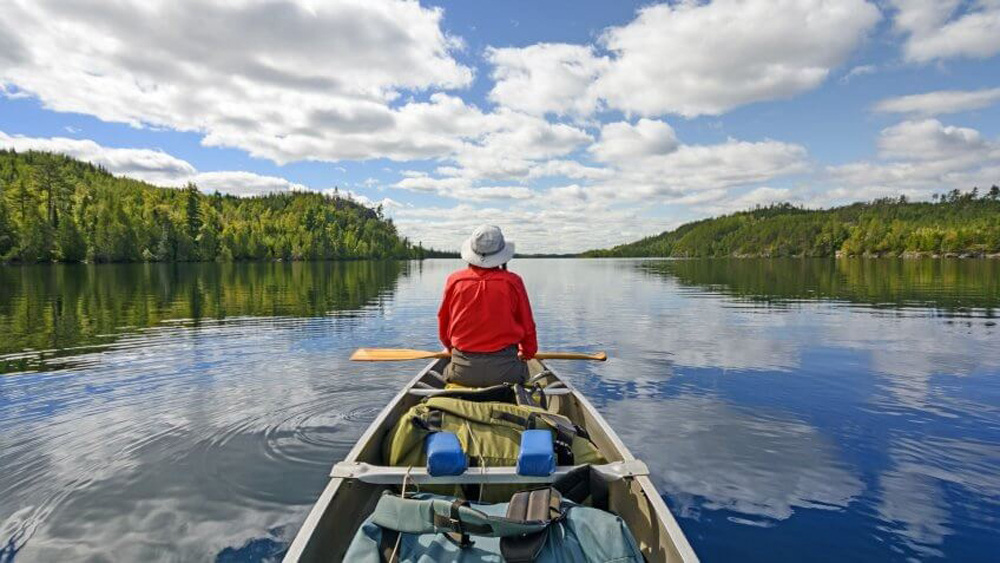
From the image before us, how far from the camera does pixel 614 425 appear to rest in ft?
31.4

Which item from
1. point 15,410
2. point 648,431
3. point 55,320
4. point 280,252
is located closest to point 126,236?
point 280,252

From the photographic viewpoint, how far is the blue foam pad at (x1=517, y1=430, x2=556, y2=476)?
4.31 m

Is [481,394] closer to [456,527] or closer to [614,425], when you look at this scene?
[456,527]

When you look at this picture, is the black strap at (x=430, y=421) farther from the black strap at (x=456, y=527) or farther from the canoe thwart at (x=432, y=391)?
the canoe thwart at (x=432, y=391)

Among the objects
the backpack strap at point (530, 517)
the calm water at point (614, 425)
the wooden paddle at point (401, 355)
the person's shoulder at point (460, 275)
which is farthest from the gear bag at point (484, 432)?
the wooden paddle at point (401, 355)

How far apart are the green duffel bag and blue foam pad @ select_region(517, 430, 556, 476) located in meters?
0.35

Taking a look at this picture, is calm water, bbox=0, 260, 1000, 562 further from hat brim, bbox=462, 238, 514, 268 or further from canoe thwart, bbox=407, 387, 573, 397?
hat brim, bbox=462, 238, 514, 268

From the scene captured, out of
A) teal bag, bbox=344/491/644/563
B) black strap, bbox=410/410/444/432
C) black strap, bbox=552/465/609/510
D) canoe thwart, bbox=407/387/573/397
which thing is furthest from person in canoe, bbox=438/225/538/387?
teal bag, bbox=344/491/644/563

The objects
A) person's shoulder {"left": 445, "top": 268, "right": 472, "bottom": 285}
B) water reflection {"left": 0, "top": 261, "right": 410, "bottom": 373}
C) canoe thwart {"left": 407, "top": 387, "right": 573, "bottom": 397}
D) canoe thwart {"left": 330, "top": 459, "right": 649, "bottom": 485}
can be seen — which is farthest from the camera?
water reflection {"left": 0, "top": 261, "right": 410, "bottom": 373}

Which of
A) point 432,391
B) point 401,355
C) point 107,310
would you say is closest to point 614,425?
point 432,391

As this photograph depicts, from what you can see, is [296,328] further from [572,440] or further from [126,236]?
[126,236]

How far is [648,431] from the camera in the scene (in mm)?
9195

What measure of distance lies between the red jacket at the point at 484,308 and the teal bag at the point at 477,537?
3.35 metres

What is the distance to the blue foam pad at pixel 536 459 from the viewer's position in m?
4.31
